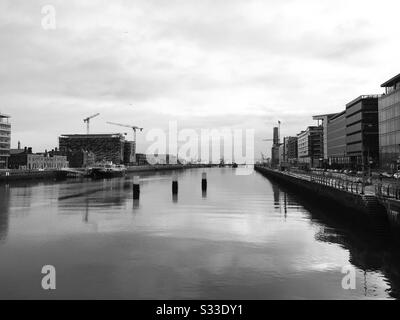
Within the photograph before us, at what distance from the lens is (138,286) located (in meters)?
18.1

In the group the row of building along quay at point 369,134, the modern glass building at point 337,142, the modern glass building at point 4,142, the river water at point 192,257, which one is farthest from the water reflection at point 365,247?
the modern glass building at point 4,142

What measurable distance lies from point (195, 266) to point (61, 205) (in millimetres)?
35803

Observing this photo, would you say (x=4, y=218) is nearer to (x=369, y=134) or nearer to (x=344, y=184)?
(x=344, y=184)

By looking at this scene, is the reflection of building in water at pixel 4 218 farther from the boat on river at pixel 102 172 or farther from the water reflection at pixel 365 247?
the boat on river at pixel 102 172

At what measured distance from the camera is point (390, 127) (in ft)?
331

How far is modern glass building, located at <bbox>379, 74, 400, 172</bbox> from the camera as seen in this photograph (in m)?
95.2

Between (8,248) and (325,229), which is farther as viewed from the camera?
(325,229)

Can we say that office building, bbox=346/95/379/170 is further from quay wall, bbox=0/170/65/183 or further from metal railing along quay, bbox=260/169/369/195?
quay wall, bbox=0/170/65/183

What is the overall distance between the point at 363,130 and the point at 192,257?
120571 millimetres

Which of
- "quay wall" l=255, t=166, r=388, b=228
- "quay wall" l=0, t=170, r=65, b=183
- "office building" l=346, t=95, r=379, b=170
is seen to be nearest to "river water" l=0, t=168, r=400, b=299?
"quay wall" l=255, t=166, r=388, b=228

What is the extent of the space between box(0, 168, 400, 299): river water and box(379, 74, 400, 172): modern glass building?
215 feet

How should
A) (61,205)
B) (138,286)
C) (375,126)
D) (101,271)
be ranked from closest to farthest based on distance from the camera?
(138,286) < (101,271) < (61,205) < (375,126)
